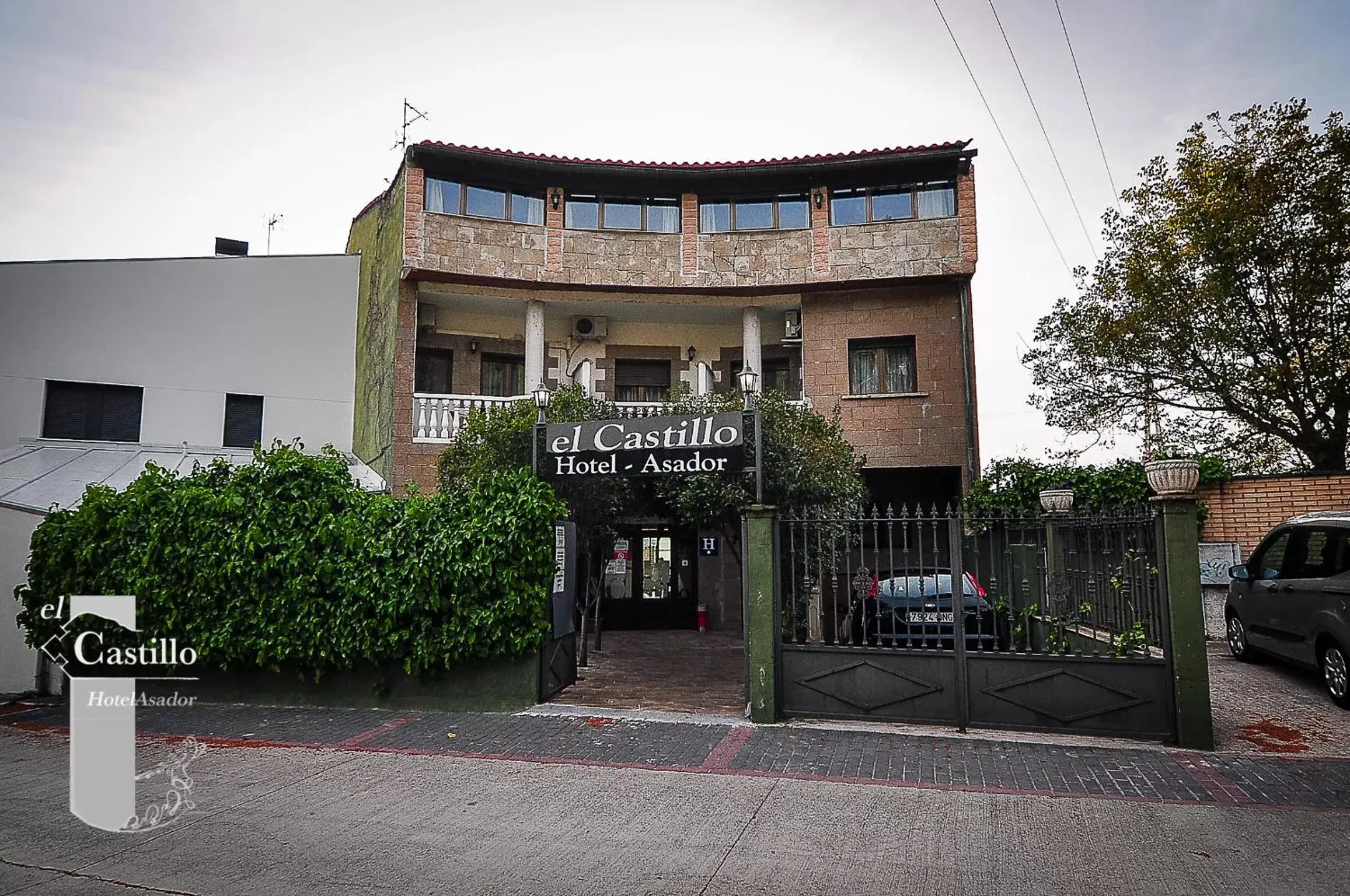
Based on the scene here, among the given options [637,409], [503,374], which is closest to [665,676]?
[637,409]

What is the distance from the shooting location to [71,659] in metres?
9.77

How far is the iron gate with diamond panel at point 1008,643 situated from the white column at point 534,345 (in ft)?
30.0

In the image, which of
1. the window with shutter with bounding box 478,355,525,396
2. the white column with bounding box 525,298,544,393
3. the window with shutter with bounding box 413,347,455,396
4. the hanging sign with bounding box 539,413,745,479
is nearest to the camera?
the hanging sign with bounding box 539,413,745,479

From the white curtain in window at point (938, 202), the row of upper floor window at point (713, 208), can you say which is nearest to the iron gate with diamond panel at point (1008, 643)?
the white curtain in window at point (938, 202)

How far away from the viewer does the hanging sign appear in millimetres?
8523

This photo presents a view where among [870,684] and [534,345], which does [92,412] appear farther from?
[870,684]

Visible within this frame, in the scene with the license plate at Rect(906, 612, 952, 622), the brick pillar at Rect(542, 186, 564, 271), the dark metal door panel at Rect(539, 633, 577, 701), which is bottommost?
the dark metal door panel at Rect(539, 633, 577, 701)

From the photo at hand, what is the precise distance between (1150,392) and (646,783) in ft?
41.2

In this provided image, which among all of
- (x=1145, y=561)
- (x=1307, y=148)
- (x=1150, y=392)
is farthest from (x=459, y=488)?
(x=1307, y=148)

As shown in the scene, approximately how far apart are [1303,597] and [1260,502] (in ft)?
16.5

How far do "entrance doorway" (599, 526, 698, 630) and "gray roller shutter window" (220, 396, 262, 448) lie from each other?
733 centimetres

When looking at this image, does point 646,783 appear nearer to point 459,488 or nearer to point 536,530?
point 536,530

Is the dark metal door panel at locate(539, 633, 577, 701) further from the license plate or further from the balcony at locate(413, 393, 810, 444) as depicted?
the balcony at locate(413, 393, 810, 444)

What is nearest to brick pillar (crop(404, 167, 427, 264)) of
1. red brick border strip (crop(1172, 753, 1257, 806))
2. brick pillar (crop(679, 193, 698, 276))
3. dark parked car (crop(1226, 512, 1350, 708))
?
brick pillar (crop(679, 193, 698, 276))
